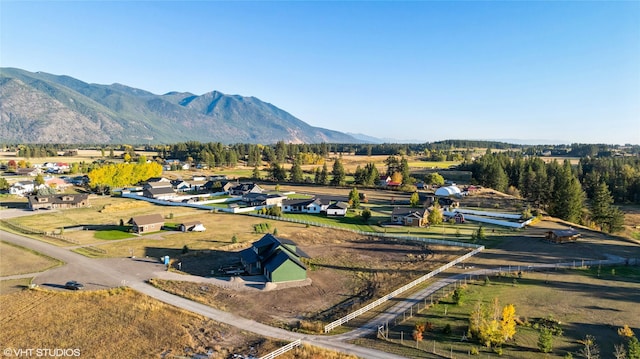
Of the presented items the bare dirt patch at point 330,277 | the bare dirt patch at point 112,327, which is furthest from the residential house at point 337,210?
the bare dirt patch at point 112,327

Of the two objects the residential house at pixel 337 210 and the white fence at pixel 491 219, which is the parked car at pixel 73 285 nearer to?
the residential house at pixel 337 210

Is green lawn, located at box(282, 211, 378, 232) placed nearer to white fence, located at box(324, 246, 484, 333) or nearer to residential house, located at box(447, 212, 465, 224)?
residential house, located at box(447, 212, 465, 224)

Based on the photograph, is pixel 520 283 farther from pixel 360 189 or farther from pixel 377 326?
pixel 360 189

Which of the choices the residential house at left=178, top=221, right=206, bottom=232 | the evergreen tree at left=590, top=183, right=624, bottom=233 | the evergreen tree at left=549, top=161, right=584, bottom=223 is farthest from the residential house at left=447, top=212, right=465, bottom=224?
the residential house at left=178, top=221, right=206, bottom=232

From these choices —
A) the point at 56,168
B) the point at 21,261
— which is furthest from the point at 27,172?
the point at 21,261

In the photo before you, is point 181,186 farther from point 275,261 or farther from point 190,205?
point 275,261

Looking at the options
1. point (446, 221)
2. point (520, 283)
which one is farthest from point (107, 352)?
point (446, 221)

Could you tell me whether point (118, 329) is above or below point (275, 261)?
Answer: below
